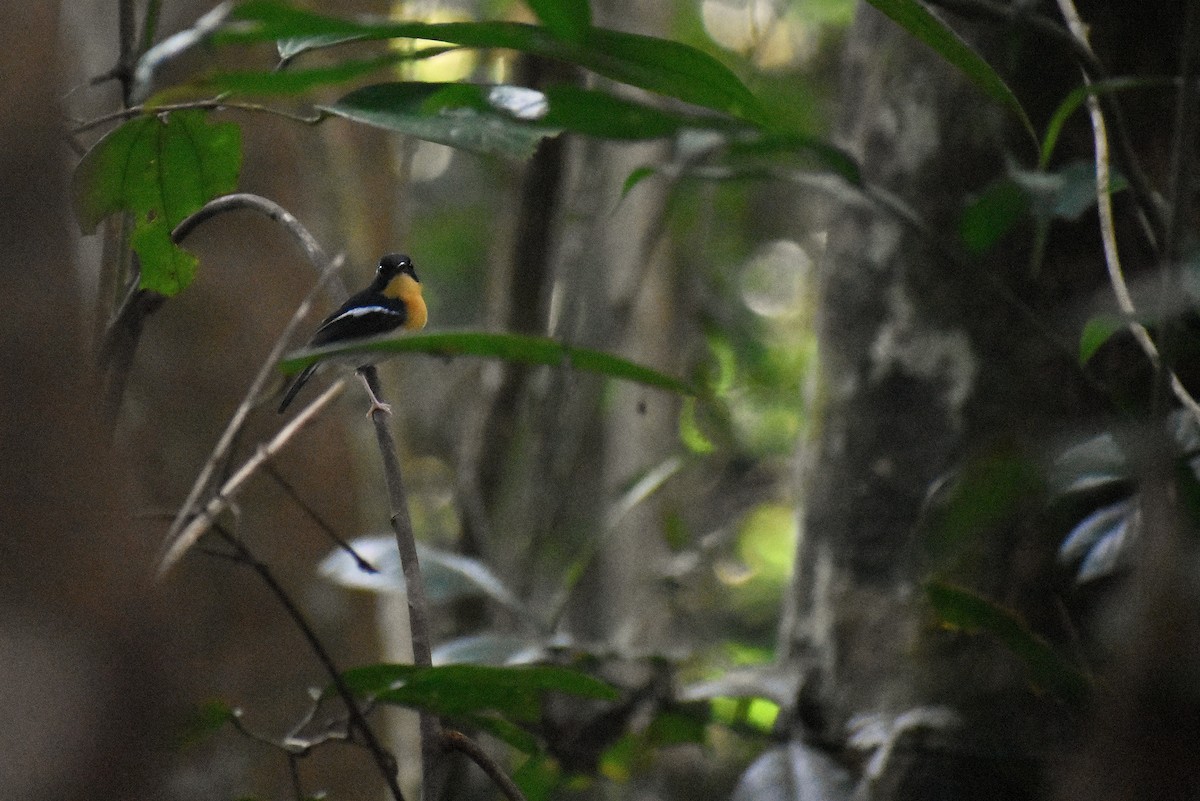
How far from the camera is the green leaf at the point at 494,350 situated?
2.73ft

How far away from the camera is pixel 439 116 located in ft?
3.43

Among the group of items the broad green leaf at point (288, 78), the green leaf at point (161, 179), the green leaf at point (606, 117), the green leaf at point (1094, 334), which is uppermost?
the broad green leaf at point (288, 78)

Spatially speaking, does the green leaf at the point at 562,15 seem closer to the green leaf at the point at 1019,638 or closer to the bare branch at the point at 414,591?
the bare branch at the point at 414,591

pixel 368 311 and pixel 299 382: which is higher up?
pixel 368 311

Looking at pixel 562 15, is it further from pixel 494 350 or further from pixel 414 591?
pixel 414 591

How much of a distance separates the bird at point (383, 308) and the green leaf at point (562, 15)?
0.91 m

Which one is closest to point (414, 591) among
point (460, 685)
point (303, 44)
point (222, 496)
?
point (460, 685)

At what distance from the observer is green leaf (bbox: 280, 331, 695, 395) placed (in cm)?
83

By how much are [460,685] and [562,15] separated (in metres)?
0.61

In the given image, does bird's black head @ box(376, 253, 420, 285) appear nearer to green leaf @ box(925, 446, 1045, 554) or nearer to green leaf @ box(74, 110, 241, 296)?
green leaf @ box(74, 110, 241, 296)

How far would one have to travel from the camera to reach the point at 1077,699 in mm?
1256

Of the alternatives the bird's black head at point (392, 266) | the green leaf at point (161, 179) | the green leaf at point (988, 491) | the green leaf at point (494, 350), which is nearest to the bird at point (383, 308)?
the bird's black head at point (392, 266)

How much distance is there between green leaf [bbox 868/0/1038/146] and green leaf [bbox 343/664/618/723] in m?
0.69

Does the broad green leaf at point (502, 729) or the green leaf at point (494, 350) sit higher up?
the green leaf at point (494, 350)
